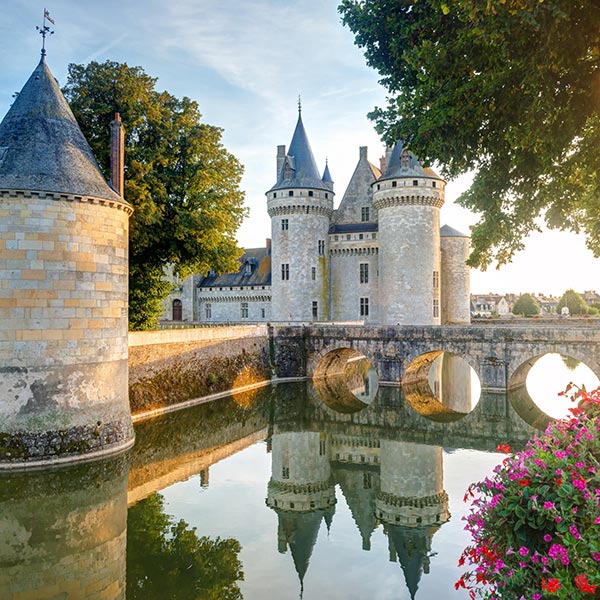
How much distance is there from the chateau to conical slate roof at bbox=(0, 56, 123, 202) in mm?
17554

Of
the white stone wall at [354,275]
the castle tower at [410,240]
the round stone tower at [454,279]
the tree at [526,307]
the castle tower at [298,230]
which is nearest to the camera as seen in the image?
the castle tower at [410,240]

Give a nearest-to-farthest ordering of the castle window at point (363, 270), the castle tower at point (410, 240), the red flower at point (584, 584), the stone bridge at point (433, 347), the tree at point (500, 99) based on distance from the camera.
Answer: the red flower at point (584, 584) < the tree at point (500, 99) < the stone bridge at point (433, 347) < the castle tower at point (410, 240) < the castle window at point (363, 270)

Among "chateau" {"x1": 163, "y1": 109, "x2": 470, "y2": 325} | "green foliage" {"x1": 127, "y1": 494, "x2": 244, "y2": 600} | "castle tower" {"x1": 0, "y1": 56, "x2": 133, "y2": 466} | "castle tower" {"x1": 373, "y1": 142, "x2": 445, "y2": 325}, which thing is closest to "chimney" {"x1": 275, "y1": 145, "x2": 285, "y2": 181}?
"chateau" {"x1": 163, "y1": 109, "x2": 470, "y2": 325}

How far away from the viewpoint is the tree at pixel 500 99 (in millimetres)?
6634

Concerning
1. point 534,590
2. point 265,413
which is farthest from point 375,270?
point 534,590

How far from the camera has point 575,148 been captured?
8.71m

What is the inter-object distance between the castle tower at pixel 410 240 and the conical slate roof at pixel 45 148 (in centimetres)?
2072

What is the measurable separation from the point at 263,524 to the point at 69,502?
343 centimetres

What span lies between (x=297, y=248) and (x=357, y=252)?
4190mm

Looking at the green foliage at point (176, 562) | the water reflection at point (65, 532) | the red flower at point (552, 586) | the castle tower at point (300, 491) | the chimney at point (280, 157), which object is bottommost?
the castle tower at point (300, 491)

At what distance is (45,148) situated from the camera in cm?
1165

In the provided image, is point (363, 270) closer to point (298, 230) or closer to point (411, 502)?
point (298, 230)

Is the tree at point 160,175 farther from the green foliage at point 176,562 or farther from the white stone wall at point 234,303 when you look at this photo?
the white stone wall at point 234,303

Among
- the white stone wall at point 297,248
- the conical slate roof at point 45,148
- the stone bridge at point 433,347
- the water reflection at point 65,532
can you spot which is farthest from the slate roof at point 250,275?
the water reflection at point 65,532
